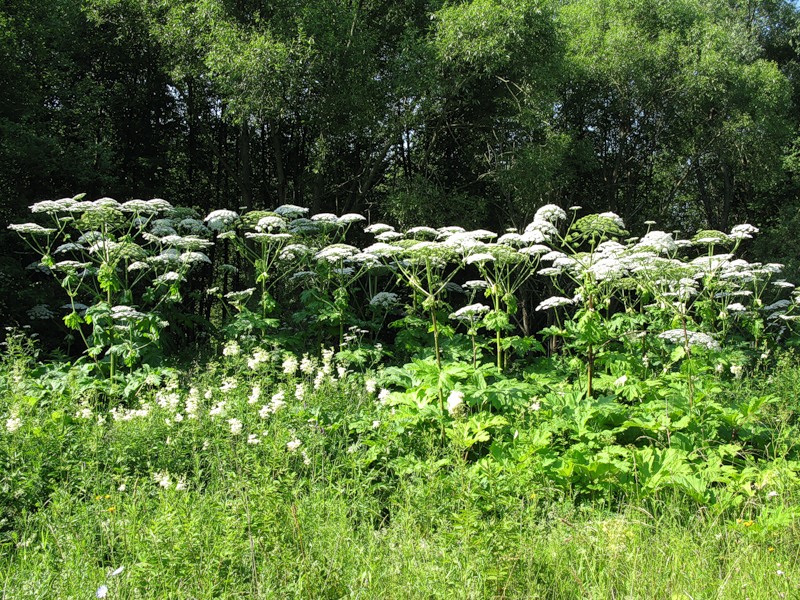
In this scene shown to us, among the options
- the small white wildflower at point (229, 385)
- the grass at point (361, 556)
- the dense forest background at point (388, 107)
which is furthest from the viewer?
the dense forest background at point (388, 107)

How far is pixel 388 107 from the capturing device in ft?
39.9

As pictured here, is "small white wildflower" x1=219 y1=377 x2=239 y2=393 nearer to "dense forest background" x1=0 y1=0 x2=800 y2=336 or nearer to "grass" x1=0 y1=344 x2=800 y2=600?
"grass" x1=0 y1=344 x2=800 y2=600

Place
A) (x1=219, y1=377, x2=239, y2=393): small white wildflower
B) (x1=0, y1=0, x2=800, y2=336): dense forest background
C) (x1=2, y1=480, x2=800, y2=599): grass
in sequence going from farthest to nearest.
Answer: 1. (x1=0, y1=0, x2=800, y2=336): dense forest background
2. (x1=219, y1=377, x2=239, y2=393): small white wildflower
3. (x1=2, y1=480, x2=800, y2=599): grass

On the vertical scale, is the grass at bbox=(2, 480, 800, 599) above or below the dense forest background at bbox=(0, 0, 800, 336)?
below

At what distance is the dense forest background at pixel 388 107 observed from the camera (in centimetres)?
1098

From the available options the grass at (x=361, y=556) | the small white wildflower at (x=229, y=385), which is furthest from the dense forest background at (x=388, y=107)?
the grass at (x=361, y=556)

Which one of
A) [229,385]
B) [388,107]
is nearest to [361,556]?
[229,385]

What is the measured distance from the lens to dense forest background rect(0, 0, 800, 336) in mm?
10984

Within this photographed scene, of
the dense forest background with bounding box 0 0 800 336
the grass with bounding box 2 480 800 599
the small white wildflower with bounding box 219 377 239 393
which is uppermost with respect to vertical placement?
the dense forest background with bounding box 0 0 800 336

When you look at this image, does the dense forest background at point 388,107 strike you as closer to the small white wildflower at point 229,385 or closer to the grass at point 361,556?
the small white wildflower at point 229,385

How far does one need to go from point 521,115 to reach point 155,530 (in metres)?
11.4

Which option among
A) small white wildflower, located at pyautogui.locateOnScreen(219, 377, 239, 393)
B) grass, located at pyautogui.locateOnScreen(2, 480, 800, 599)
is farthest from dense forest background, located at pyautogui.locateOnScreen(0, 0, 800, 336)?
grass, located at pyautogui.locateOnScreen(2, 480, 800, 599)

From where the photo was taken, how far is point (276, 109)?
426 inches

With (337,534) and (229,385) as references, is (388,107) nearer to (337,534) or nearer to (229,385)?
(229,385)
